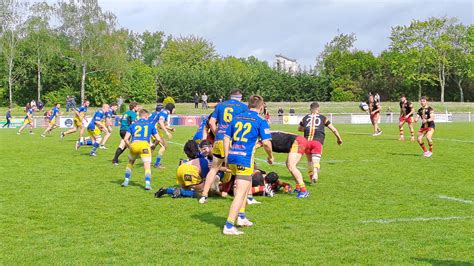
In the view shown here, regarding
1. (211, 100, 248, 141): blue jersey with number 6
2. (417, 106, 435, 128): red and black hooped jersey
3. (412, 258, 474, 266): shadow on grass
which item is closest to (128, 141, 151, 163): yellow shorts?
(211, 100, 248, 141): blue jersey with number 6

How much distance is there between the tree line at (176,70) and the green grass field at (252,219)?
58.5 metres

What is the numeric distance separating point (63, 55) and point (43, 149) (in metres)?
51.6

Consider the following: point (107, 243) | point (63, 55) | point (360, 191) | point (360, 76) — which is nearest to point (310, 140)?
point (360, 191)

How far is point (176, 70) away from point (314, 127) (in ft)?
225

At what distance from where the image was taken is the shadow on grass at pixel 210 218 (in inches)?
352

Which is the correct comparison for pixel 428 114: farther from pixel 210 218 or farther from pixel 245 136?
pixel 245 136

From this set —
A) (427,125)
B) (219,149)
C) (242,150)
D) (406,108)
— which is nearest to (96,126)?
(427,125)

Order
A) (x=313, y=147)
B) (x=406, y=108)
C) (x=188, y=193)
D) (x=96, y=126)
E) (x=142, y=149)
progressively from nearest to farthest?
(x=188, y=193)
(x=142, y=149)
(x=313, y=147)
(x=96, y=126)
(x=406, y=108)

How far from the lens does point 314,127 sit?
43.3 feet

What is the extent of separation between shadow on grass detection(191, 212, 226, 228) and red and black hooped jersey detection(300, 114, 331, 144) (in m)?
4.20

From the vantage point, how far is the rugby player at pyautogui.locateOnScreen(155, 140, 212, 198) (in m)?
11.3

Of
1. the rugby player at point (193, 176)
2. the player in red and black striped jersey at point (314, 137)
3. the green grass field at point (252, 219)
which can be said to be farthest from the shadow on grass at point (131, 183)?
the player in red and black striped jersey at point (314, 137)

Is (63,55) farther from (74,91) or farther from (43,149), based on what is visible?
(43,149)

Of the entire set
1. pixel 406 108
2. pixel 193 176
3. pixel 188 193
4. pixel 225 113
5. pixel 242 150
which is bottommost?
pixel 188 193
